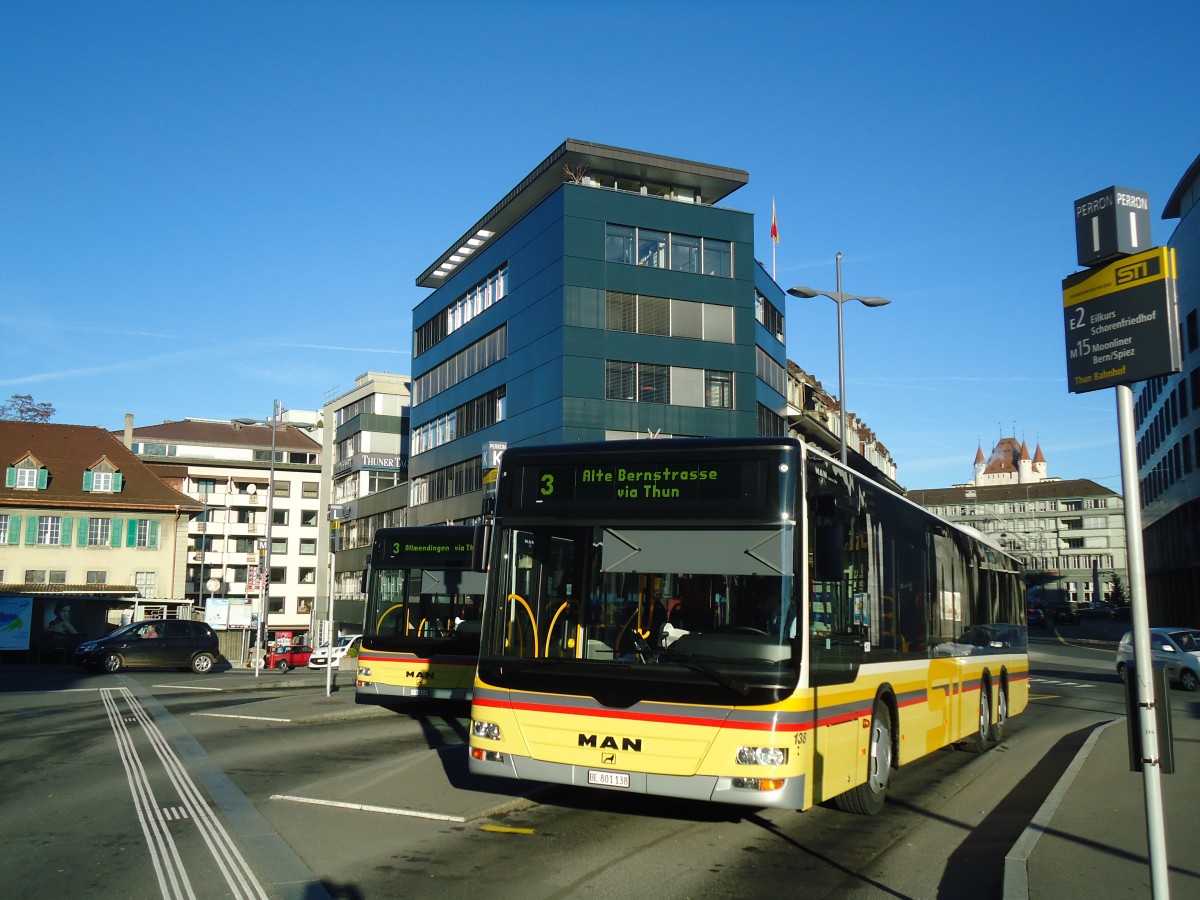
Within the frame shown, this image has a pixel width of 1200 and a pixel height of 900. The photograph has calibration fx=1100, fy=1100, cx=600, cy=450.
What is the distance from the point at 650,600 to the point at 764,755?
1.45m

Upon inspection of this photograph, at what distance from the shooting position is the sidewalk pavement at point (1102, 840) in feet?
22.0

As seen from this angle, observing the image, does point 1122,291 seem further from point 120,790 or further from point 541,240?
point 541,240

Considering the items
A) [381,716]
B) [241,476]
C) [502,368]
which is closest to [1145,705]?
[381,716]

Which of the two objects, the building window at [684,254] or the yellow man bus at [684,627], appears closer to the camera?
the yellow man bus at [684,627]

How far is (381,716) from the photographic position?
728 inches

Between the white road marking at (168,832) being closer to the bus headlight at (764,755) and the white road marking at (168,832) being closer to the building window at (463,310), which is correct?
the bus headlight at (764,755)

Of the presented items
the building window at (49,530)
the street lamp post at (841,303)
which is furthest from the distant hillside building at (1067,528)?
the street lamp post at (841,303)

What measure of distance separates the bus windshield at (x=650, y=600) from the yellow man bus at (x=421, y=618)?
7882 millimetres

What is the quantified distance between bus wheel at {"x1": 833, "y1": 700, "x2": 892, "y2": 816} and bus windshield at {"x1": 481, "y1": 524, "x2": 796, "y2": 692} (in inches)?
85.4

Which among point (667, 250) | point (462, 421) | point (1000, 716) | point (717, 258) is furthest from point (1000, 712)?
point (462, 421)

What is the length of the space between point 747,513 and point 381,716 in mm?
11967

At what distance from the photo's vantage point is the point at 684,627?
8.33m

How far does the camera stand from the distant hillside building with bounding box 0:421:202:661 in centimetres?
6122

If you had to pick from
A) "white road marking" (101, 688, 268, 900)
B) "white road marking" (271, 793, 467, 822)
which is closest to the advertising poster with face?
"white road marking" (101, 688, 268, 900)
